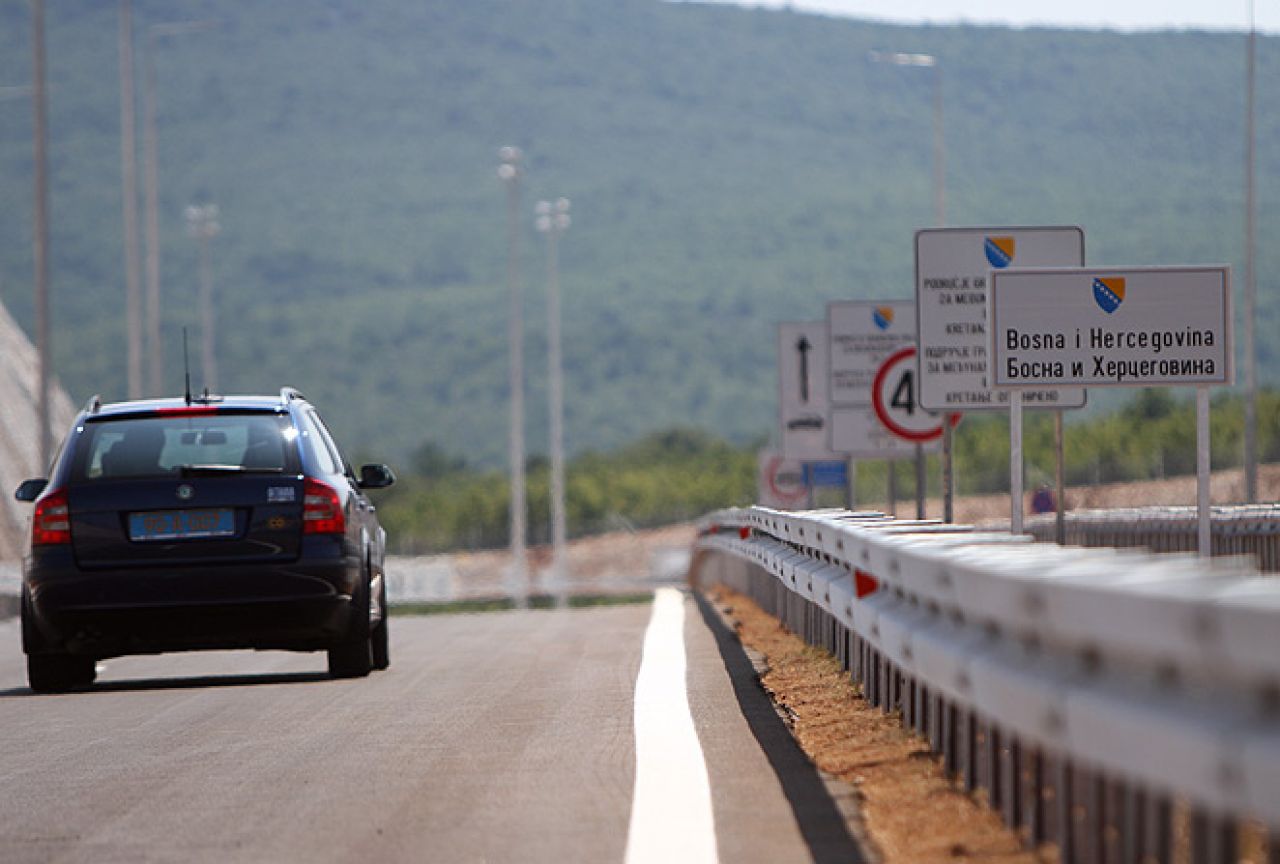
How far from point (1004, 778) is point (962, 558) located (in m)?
0.66

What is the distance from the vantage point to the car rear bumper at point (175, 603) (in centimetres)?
1409

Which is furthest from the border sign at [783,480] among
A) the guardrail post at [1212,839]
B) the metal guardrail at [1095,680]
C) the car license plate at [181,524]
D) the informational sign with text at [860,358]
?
the guardrail post at [1212,839]

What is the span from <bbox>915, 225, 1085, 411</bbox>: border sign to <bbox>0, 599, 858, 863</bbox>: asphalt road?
3.11 meters

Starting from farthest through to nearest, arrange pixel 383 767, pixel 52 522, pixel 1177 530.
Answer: pixel 1177 530 → pixel 52 522 → pixel 383 767

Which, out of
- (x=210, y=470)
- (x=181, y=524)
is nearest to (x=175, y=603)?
(x=181, y=524)

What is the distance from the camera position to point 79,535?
46.4 feet

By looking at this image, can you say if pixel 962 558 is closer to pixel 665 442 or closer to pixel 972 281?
pixel 972 281

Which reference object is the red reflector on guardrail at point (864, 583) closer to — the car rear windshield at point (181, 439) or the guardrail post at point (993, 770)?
the guardrail post at point (993, 770)

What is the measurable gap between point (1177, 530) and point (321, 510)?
1568 cm

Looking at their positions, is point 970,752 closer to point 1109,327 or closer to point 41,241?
point 1109,327

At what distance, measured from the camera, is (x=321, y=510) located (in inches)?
563

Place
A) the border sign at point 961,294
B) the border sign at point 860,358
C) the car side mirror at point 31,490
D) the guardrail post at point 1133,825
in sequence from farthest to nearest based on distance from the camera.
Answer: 1. the border sign at point 860,358
2. the border sign at point 961,294
3. the car side mirror at point 31,490
4. the guardrail post at point 1133,825

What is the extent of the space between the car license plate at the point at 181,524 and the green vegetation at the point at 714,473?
5257cm

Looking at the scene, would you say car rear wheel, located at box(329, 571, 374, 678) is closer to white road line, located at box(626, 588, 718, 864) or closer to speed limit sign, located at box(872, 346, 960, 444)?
white road line, located at box(626, 588, 718, 864)
